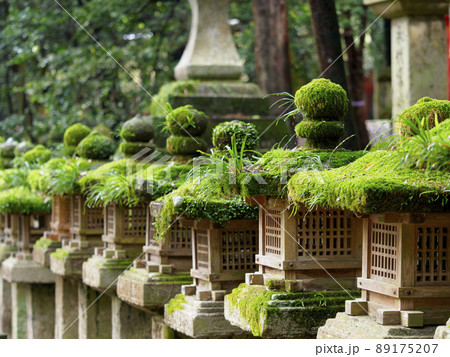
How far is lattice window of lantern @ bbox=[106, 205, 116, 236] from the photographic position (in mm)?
13656

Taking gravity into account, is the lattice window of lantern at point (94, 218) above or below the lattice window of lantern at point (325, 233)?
below

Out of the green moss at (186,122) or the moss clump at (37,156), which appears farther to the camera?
the moss clump at (37,156)

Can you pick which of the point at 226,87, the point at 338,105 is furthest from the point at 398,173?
the point at 226,87

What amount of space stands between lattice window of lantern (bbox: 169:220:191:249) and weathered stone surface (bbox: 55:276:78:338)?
5319 millimetres

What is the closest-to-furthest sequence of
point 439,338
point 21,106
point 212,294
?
point 439,338 < point 212,294 < point 21,106

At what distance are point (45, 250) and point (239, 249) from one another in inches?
270

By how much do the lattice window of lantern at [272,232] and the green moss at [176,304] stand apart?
5.28 feet

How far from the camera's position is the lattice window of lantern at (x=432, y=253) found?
7832mm

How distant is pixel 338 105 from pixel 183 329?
9.87 ft

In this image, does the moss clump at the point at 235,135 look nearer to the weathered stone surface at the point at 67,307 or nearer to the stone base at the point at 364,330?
the stone base at the point at 364,330

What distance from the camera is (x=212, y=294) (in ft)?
35.1

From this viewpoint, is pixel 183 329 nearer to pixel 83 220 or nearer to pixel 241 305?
pixel 241 305

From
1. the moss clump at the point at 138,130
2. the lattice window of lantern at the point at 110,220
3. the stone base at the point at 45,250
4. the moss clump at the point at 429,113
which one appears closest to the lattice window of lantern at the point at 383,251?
the moss clump at the point at 429,113

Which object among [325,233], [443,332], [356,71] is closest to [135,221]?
[325,233]
